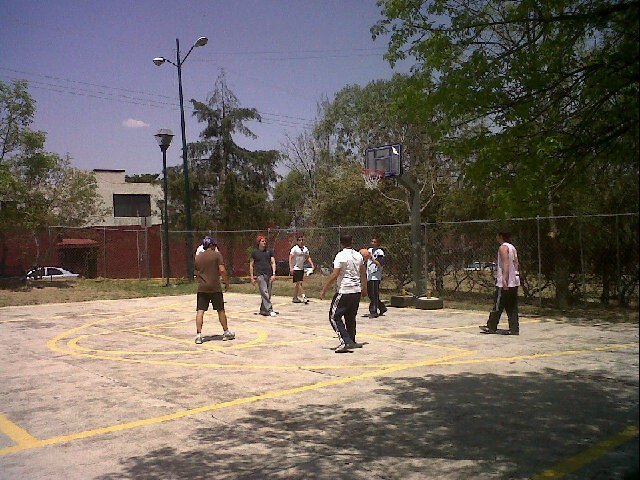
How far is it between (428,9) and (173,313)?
39.3 feet

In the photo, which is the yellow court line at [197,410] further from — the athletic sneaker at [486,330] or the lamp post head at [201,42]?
the lamp post head at [201,42]

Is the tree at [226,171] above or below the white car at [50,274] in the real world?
above

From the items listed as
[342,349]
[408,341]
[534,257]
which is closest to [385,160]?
[534,257]

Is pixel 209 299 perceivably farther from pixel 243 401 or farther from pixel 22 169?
pixel 22 169

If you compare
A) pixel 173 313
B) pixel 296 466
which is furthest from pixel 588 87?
pixel 173 313

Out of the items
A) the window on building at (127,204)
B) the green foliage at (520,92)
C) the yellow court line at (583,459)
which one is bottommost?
the yellow court line at (583,459)

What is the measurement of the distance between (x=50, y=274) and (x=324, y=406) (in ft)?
78.4

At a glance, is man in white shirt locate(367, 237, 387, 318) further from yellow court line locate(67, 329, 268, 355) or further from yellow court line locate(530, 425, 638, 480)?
yellow court line locate(530, 425, 638, 480)

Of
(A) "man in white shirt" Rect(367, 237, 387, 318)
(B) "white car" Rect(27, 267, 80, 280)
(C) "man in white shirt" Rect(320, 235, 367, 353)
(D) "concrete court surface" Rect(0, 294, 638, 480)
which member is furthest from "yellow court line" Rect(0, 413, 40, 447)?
(B) "white car" Rect(27, 267, 80, 280)

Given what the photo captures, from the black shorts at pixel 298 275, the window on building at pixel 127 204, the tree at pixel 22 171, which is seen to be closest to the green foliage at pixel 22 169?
the tree at pixel 22 171

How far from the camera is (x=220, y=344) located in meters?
10.9

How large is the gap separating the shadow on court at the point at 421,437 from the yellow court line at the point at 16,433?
4.15 ft

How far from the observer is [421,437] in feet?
18.0

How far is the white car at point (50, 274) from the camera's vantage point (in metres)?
26.2
